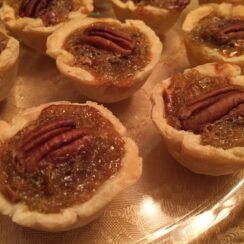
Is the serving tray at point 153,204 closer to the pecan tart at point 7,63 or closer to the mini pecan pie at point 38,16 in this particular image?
the pecan tart at point 7,63

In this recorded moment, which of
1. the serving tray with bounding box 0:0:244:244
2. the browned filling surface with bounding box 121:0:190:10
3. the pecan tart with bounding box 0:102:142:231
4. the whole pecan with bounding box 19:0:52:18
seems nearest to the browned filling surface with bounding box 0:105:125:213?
the pecan tart with bounding box 0:102:142:231

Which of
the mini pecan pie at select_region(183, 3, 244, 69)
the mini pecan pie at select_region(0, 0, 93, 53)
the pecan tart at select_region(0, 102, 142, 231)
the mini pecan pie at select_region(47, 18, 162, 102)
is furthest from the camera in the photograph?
the mini pecan pie at select_region(0, 0, 93, 53)

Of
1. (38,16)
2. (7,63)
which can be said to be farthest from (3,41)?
(38,16)

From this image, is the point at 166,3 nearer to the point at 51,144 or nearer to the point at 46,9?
the point at 46,9

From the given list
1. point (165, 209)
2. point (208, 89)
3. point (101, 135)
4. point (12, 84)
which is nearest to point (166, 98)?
point (208, 89)

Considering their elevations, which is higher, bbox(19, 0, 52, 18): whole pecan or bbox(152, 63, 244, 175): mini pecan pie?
bbox(19, 0, 52, 18): whole pecan

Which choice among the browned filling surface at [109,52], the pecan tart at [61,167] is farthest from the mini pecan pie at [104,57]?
the pecan tart at [61,167]

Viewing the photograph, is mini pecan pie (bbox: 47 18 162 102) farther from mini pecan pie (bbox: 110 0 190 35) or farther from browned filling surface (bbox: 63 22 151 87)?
mini pecan pie (bbox: 110 0 190 35)

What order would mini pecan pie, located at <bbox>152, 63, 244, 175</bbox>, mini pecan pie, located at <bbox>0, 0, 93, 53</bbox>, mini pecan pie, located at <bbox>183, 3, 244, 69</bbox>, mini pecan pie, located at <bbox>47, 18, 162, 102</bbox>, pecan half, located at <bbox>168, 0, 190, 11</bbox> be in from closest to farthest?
mini pecan pie, located at <bbox>152, 63, 244, 175</bbox>, mini pecan pie, located at <bbox>47, 18, 162, 102</bbox>, mini pecan pie, located at <bbox>183, 3, 244, 69</bbox>, mini pecan pie, located at <bbox>0, 0, 93, 53</bbox>, pecan half, located at <bbox>168, 0, 190, 11</bbox>
